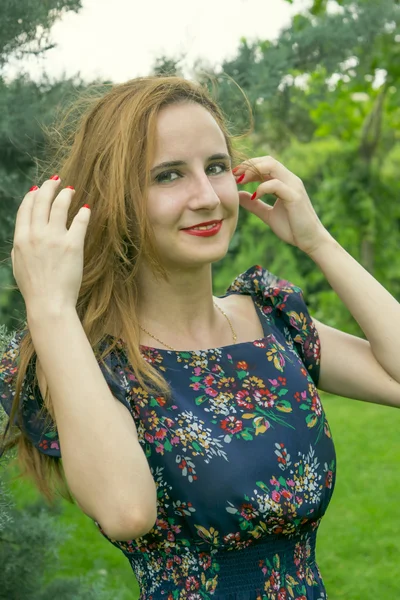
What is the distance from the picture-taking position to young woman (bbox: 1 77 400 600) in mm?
1711

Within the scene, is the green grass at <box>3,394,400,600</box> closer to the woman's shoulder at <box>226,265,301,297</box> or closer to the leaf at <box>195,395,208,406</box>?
the woman's shoulder at <box>226,265,301,297</box>

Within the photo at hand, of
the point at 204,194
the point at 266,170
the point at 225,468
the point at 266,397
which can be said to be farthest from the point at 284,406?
the point at 266,170

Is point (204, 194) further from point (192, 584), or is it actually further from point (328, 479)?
point (192, 584)

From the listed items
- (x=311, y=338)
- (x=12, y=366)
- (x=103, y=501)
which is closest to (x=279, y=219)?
(x=311, y=338)

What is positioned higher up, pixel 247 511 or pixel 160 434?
pixel 160 434

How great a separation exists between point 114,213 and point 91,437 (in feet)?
2.02

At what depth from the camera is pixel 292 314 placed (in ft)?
7.52

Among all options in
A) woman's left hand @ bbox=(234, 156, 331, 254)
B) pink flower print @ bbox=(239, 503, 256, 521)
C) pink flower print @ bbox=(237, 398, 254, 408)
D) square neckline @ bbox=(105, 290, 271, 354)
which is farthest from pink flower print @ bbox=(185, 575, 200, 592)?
woman's left hand @ bbox=(234, 156, 331, 254)

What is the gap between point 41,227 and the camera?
1.68 m

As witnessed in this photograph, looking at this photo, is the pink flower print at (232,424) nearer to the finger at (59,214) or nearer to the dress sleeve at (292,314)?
the dress sleeve at (292,314)

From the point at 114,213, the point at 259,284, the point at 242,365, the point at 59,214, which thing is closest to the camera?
the point at 59,214

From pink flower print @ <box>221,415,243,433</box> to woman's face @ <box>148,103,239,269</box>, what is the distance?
38 cm

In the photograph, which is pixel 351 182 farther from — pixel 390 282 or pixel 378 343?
pixel 378 343

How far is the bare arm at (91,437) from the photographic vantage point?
62.7 inches
